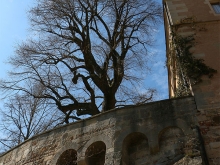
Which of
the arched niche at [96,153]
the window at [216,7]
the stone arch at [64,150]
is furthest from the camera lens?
the window at [216,7]

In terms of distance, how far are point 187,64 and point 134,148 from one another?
269 centimetres

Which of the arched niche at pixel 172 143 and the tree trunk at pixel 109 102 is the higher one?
the tree trunk at pixel 109 102

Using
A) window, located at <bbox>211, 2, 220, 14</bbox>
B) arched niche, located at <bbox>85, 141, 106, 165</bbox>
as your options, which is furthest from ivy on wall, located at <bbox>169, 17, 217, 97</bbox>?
arched niche, located at <bbox>85, 141, 106, 165</bbox>

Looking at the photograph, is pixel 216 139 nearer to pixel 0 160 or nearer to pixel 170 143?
pixel 170 143

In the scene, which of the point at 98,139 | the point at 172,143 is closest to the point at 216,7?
the point at 172,143

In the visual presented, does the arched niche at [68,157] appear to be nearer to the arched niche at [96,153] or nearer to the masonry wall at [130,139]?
the masonry wall at [130,139]

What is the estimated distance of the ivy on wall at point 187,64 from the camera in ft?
25.5

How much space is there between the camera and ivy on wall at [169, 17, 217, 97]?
306 inches

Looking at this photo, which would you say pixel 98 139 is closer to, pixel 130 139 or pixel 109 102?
pixel 130 139

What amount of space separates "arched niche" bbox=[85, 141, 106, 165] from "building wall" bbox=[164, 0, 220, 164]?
2.14m

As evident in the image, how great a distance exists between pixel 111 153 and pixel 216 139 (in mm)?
2105

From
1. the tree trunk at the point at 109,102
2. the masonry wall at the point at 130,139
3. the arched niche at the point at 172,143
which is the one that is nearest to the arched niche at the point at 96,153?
the masonry wall at the point at 130,139

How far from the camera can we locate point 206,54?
8.33m

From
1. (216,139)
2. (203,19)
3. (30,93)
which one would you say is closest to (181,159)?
(216,139)
